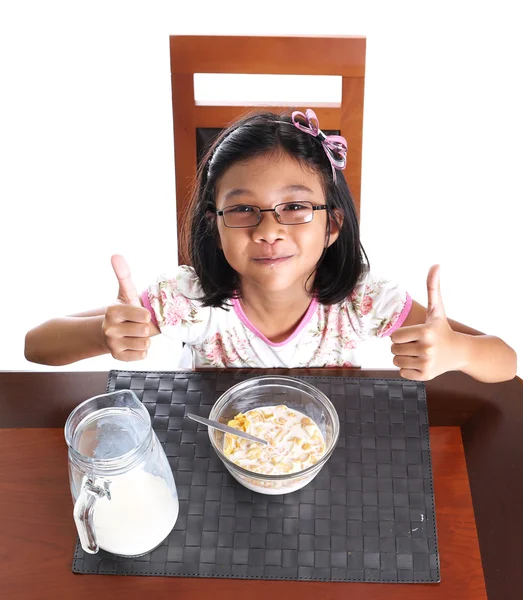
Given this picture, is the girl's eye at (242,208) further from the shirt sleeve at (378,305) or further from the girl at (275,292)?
the shirt sleeve at (378,305)

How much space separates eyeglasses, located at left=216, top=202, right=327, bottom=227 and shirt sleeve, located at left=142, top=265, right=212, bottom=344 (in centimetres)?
25

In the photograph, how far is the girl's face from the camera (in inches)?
42.9

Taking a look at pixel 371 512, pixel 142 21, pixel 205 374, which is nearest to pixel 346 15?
pixel 142 21

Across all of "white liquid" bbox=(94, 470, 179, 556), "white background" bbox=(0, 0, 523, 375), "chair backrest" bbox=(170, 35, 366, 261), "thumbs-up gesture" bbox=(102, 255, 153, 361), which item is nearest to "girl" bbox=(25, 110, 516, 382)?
"thumbs-up gesture" bbox=(102, 255, 153, 361)

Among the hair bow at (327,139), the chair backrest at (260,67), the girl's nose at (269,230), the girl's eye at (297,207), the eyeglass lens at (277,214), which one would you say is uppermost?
the chair backrest at (260,67)

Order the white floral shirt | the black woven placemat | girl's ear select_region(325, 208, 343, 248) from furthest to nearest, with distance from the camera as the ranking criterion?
1. the white floral shirt
2. girl's ear select_region(325, 208, 343, 248)
3. the black woven placemat

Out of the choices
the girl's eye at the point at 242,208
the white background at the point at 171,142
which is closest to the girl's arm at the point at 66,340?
the girl's eye at the point at 242,208

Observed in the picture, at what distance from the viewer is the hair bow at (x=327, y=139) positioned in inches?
44.3

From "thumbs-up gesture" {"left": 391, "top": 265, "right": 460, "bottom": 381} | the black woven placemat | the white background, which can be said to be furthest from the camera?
the white background

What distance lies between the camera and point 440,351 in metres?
1.04

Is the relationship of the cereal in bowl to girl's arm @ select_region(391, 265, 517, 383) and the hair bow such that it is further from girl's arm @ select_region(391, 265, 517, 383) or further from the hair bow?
the hair bow

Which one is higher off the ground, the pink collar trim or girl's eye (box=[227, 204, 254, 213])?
girl's eye (box=[227, 204, 254, 213])

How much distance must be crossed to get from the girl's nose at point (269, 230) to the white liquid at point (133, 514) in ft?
1.36

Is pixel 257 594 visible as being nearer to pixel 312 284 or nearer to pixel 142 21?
pixel 312 284
